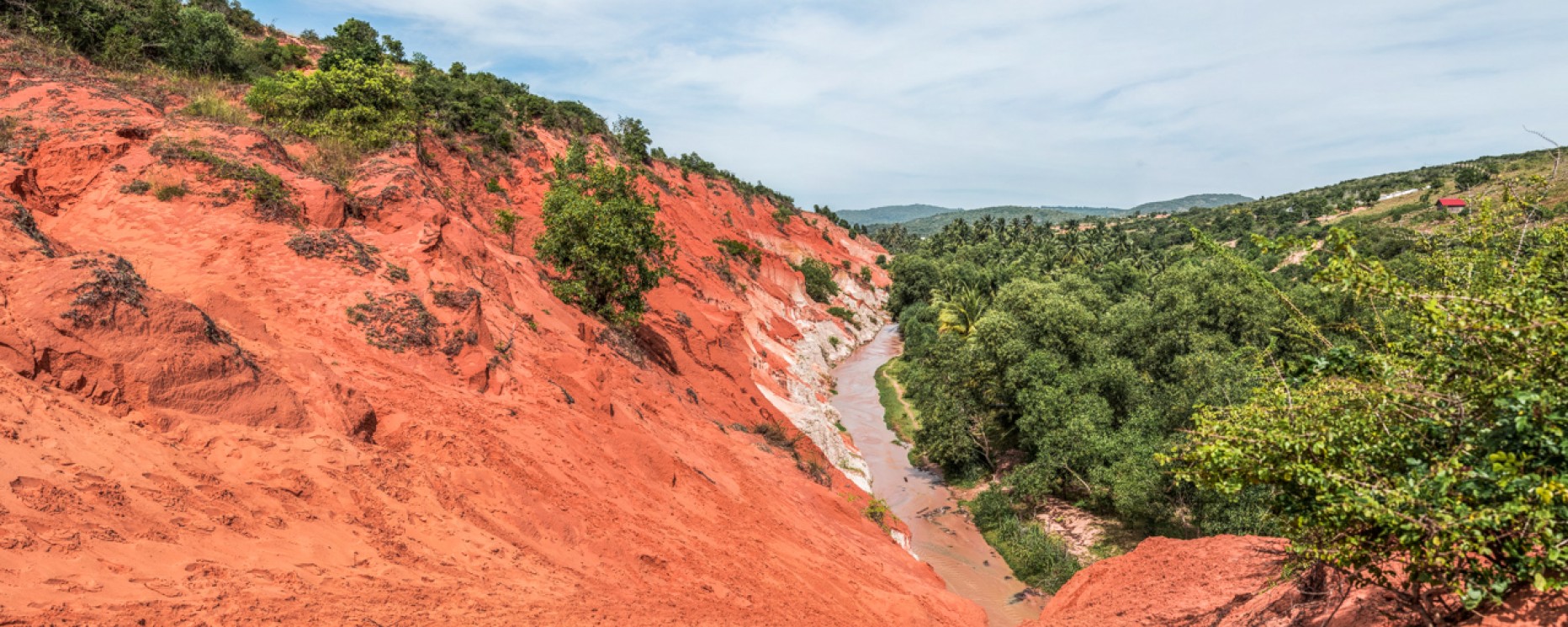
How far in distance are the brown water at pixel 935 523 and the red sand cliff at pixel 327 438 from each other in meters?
4.57

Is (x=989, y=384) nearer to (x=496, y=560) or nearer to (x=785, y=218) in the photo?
(x=496, y=560)

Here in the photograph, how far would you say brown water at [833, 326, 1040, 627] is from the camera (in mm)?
21906

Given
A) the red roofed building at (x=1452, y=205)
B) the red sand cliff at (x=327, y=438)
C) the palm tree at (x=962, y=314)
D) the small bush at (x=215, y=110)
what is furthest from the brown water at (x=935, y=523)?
the small bush at (x=215, y=110)

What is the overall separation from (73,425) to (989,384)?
1125 inches

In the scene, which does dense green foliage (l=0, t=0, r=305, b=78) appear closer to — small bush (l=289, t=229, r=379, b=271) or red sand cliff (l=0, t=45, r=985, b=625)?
red sand cliff (l=0, t=45, r=985, b=625)

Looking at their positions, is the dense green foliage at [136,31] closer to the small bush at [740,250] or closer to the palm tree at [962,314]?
the small bush at [740,250]

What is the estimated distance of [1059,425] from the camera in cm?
2709

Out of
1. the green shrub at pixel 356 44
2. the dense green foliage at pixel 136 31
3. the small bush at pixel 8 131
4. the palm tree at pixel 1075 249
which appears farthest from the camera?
the palm tree at pixel 1075 249

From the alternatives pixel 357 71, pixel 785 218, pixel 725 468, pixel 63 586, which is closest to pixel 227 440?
pixel 63 586

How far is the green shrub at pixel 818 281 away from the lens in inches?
2763

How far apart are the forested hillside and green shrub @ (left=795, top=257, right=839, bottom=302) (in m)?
11.9

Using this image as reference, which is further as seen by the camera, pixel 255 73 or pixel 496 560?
pixel 255 73

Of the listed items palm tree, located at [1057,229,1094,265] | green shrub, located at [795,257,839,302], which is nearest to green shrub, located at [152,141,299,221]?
green shrub, located at [795,257,839,302]

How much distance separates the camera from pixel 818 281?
71.0 m
